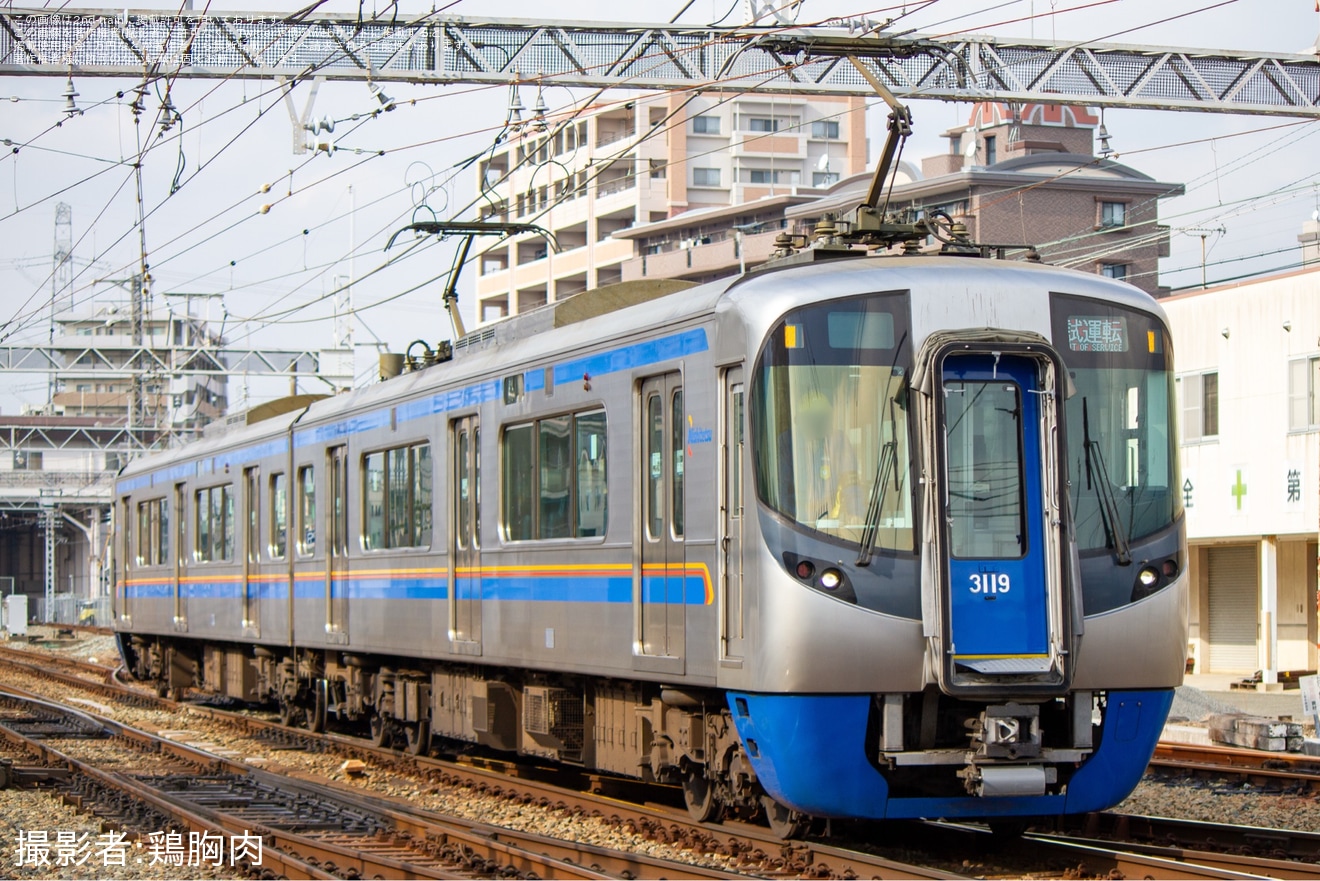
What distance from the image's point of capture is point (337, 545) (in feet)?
54.3

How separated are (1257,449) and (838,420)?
20154 millimetres

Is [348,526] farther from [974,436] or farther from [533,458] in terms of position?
[974,436]

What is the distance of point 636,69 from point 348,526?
226 inches

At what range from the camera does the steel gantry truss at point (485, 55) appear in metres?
17.7

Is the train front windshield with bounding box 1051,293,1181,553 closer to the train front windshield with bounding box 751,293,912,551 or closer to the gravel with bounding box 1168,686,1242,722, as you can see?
the train front windshield with bounding box 751,293,912,551

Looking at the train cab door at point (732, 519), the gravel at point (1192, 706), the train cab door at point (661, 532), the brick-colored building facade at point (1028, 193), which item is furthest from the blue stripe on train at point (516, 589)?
the brick-colored building facade at point (1028, 193)

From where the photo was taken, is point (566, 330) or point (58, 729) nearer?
point (566, 330)

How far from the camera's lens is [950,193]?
2046 inches

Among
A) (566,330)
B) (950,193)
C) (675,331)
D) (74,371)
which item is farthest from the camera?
(950,193)

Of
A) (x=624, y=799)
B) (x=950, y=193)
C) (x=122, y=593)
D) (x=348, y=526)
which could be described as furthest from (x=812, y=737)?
(x=950, y=193)

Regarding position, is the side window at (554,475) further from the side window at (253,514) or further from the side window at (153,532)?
the side window at (153,532)

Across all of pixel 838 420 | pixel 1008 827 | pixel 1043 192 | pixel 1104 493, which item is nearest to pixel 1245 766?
pixel 1008 827

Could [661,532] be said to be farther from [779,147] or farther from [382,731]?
[779,147]

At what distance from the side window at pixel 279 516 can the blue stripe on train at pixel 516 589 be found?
369mm
